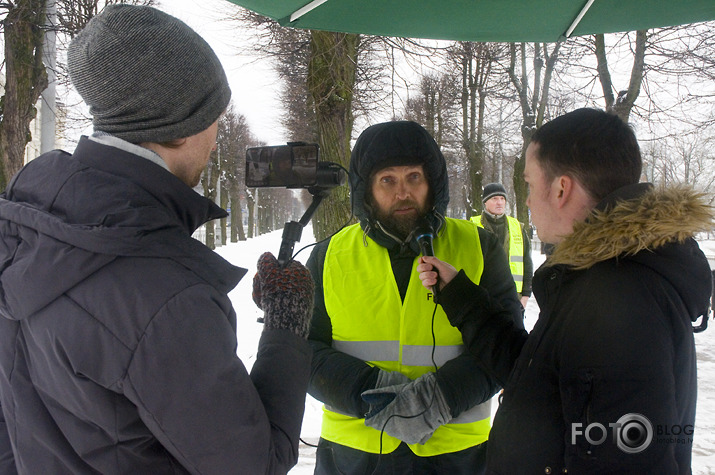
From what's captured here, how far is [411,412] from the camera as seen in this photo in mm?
1759

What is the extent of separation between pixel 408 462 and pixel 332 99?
462 cm

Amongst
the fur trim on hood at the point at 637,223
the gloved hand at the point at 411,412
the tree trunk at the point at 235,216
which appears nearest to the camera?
the fur trim on hood at the point at 637,223

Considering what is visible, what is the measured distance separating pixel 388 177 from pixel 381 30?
3.57ft

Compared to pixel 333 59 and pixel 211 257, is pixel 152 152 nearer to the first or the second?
pixel 211 257

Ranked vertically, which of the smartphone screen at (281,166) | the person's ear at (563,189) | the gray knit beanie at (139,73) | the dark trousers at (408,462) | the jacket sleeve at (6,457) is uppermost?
the gray knit beanie at (139,73)

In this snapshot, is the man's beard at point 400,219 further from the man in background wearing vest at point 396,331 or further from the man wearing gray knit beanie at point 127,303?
the man wearing gray knit beanie at point 127,303

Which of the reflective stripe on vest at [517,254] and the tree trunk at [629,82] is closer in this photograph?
the reflective stripe on vest at [517,254]

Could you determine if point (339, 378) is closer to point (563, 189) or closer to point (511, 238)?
point (563, 189)

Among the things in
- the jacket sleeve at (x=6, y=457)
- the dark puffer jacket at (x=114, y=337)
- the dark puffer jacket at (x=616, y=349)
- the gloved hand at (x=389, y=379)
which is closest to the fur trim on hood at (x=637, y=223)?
the dark puffer jacket at (x=616, y=349)

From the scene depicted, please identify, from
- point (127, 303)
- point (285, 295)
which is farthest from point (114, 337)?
point (285, 295)

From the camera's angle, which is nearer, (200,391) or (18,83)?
(200,391)

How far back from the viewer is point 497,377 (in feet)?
5.50

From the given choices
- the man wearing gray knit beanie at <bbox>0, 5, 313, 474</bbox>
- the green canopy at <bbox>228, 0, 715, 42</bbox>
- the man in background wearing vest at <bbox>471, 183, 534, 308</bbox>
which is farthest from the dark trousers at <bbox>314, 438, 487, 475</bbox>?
the man in background wearing vest at <bbox>471, 183, 534, 308</bbox>

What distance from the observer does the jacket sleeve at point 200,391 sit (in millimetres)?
930
